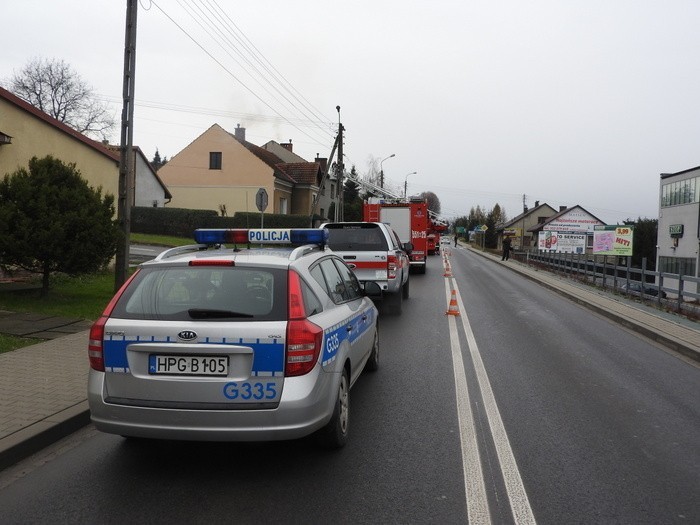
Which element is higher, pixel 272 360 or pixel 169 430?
pixel 272 360

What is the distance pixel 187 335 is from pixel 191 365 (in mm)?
197

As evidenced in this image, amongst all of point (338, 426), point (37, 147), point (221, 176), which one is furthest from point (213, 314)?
point (221, 176)

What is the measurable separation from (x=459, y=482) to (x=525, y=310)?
33.6ft

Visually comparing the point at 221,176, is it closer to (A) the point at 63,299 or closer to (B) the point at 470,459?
(A) the point at 63,299

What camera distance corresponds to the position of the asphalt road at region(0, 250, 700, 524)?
3.62 metres

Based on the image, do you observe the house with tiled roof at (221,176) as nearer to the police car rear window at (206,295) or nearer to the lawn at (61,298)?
the lawn at (61,298)

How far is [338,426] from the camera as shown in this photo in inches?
178

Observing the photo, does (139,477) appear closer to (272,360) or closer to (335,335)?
(272,360)

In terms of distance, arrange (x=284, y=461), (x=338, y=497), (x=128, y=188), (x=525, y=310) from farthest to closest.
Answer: (x=525, y=310) < (x=128, y=188) < (x=284, y=461) < (x=338, y=497)

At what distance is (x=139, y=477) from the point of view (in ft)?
13.5

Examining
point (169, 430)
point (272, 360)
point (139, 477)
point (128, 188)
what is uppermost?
point (128, 188)

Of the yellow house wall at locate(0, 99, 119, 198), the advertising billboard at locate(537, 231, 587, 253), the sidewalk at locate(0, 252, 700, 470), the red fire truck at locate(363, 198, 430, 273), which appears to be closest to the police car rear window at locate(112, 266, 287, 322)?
the sidewalk at locate(0, 252, 700, 470)

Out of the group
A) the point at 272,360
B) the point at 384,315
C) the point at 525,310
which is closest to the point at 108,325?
the point at 272,360

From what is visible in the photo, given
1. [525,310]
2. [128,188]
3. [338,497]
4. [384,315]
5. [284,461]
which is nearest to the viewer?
[338,497]
